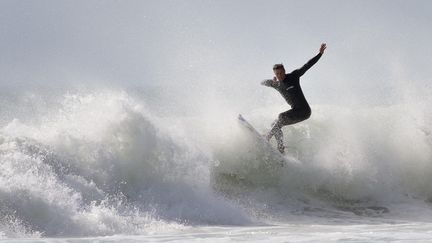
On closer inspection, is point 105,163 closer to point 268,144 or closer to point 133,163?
point 133,163

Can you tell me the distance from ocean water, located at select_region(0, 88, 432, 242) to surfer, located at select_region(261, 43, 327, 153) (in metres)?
0.68

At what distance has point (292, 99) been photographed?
13.1 meters

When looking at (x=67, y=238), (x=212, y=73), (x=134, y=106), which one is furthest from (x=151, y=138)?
(x=212, y=73)

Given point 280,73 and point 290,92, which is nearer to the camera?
point 280,73

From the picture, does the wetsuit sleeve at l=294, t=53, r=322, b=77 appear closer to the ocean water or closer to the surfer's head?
the surfer's head

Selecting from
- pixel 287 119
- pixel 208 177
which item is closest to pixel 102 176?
pixel 208 177

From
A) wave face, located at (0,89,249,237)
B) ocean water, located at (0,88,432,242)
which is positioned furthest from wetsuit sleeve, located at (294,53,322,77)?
wave face, located at (0,89,249,237)

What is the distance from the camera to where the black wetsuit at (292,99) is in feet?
42.2

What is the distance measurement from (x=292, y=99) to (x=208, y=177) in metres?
2.35

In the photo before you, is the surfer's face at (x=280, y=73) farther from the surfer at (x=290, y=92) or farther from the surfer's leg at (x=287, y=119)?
the surfer's leg at (x=287, y=119)

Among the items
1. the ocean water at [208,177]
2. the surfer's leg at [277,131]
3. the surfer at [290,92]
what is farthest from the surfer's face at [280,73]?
the ocean water at [208,177]

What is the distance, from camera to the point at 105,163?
11578mm

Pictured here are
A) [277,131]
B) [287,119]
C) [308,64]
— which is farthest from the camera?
[277,131]

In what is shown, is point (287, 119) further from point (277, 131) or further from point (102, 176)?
point (102, 176)
